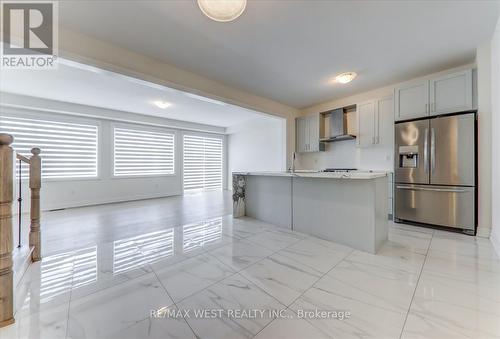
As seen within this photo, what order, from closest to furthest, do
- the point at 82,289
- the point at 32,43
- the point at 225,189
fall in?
1. the point at 82,289
2. the point at 32,43
3. the point at 225,189

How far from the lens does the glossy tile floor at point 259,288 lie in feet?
4.30

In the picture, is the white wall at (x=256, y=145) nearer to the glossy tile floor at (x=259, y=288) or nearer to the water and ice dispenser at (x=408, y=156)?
the water and ice dispenser at (x=408, y=156)

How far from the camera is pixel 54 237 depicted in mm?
3031

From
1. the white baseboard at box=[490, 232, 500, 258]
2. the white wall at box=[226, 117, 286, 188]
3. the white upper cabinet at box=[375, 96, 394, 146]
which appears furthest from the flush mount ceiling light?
the white wall at box=[226, 117, 286, 188]

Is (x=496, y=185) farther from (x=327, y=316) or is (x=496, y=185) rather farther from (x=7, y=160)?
(x=7, y=160)

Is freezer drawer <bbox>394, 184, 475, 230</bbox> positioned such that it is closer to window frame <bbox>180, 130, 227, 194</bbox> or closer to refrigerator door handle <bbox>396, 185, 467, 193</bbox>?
refrigerator door handle <bbox>396, 185, 467, 193</bbox>

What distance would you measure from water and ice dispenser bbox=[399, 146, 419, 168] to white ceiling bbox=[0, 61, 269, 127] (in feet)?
11.0

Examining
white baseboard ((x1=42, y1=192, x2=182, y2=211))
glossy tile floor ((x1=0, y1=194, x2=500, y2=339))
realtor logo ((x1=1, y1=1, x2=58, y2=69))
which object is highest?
realtor logo ((x1=1, y1=1, x2=58, y2=69))

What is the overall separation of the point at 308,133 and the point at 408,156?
231cm

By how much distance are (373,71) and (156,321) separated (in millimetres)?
4477

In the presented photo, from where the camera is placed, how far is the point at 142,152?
6.71 metres

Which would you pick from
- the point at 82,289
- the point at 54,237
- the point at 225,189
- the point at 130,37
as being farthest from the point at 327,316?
the point at 225,189

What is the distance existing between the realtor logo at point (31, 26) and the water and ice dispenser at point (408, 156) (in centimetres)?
518

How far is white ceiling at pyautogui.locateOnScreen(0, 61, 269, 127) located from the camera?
3482 mm
